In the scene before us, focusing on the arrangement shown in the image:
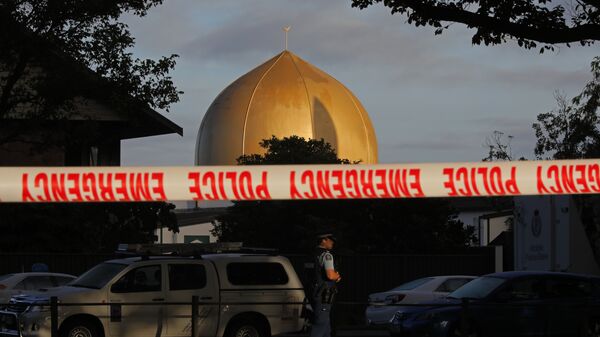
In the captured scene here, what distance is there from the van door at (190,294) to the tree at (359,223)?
1233 inches

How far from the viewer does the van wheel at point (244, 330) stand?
19094 millimetres

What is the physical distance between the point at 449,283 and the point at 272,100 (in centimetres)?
6330

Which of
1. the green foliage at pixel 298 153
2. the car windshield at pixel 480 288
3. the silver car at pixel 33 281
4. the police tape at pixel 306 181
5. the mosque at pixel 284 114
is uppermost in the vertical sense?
the mosque at pixel 284 114

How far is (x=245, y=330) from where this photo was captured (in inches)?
757

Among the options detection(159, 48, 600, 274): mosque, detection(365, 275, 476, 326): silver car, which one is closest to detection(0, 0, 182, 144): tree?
detection(365, 275, 476, 326): silver car

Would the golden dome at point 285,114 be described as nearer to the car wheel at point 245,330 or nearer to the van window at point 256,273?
the van window at point 256,273

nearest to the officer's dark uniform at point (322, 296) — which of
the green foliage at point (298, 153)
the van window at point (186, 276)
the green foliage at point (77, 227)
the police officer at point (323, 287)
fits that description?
the police officer at point (323, 287)

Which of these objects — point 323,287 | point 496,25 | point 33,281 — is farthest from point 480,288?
point 33,281

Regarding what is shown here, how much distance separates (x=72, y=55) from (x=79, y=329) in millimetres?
9815

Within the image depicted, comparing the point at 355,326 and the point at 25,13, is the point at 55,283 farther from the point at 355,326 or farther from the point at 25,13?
the point at 355,326

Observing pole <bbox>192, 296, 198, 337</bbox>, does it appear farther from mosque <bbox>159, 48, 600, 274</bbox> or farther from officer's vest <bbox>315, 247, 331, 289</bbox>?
mosque <bbox>159, 48, 600, 274</bbox>

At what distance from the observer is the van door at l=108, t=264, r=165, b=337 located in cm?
1839

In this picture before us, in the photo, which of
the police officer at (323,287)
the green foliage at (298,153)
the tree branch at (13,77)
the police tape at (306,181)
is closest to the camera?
the police tape at (306,181)

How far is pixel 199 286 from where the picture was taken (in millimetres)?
19578
